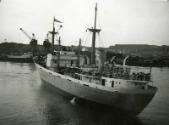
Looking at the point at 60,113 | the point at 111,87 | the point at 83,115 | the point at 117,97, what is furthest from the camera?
the point at 60,113

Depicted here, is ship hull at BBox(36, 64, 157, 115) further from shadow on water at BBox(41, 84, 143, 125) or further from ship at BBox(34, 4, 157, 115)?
shadow on water at BBox(41, 84, 143, 125)

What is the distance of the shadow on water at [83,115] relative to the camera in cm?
1940

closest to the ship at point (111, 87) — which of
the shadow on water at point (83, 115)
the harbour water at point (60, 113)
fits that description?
the shadow on water at point (83, 115)

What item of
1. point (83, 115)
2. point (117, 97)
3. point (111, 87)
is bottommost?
point (83, 115)

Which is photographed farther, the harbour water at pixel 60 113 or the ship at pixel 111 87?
the ship at pixel 111 87

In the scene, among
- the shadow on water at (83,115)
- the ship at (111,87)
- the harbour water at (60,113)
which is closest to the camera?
the harbour water at (60,113)

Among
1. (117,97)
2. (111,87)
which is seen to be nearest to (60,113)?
(111,87)

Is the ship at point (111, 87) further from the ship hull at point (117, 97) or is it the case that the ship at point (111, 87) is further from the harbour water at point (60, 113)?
the harbour water at point (60, 113)

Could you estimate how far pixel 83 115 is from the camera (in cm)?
2109

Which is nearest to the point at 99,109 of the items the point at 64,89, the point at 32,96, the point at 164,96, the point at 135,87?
the point at 135,87

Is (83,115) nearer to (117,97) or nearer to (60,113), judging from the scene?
(60,113)

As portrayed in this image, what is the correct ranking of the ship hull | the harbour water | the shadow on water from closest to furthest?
the harbour water
the shadow on water
the ship hull

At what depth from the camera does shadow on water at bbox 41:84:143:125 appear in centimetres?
1940

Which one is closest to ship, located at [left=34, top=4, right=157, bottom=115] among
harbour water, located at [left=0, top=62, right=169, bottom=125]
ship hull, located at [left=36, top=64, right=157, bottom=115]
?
ship hull, located at [left=36, top=64, right=157, bottom=115]
